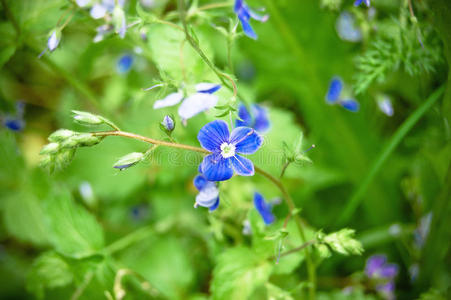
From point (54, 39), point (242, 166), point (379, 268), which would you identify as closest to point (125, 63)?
point (54, 39)

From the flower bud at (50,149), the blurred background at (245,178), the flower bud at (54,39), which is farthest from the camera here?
the blurred background at (245,178)

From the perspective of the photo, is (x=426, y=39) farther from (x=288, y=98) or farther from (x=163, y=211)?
(x=163, y=211)

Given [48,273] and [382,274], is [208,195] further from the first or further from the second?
[382,274]

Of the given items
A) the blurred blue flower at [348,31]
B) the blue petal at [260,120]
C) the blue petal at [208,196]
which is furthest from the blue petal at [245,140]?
the blurred blue flower at [348,31]

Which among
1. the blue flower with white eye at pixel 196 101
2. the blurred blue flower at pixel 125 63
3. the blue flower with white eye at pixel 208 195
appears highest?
the blue flower with white eye at pixel 196 101

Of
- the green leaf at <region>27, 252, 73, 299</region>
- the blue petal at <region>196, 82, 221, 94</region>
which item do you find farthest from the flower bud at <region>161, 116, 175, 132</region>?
the green leaf at <region>27, 252, 73, 299</region>

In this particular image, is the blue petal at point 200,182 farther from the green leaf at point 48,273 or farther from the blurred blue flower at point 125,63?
the blurred blue flower at point 125,63

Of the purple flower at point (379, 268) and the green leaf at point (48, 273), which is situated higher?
the purple flower at point (379, 268)
